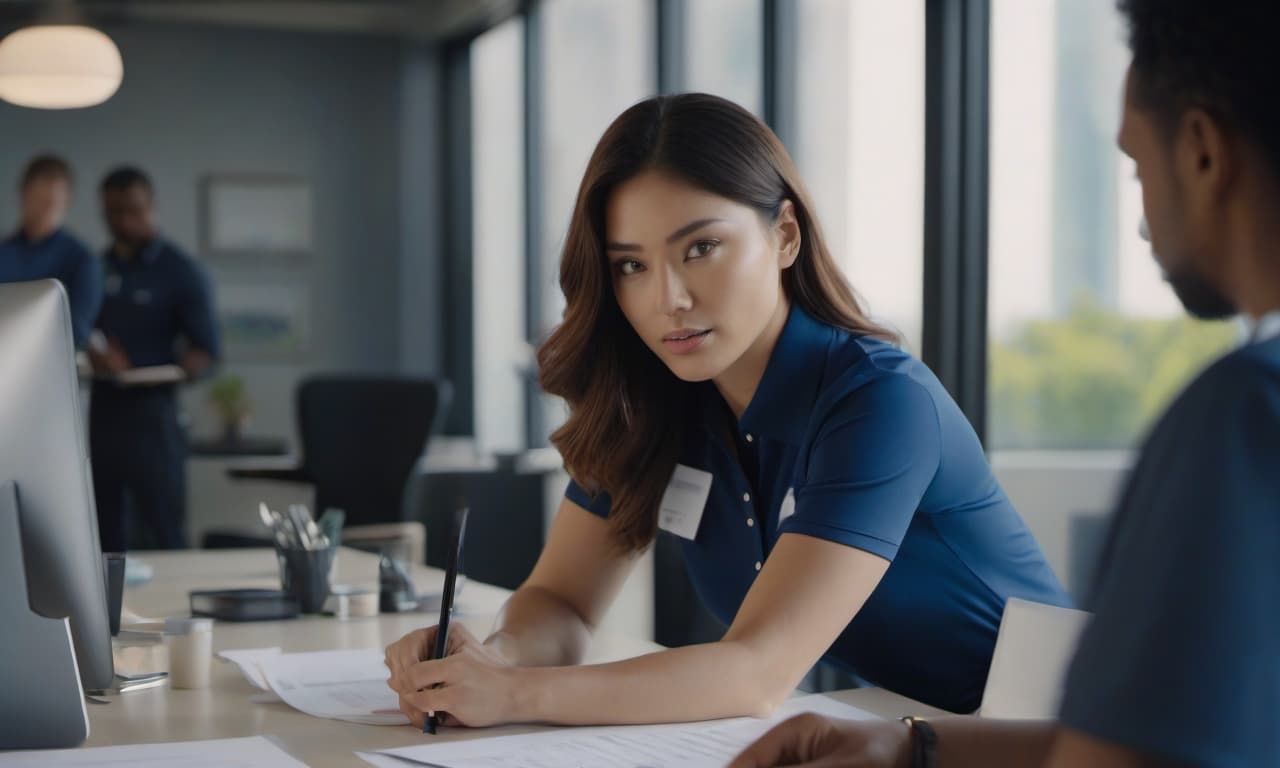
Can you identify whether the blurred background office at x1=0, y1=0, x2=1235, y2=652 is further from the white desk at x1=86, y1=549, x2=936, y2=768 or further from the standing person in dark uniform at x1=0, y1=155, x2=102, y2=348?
the standing person in dark uniform at x1=0, y1=155, x2=102, y2=348

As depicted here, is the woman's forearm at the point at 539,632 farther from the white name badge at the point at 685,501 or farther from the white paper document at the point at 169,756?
the white paper document at the point at 169,756

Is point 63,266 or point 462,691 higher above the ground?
point 63,266

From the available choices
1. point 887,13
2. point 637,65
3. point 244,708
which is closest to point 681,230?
point 244,708

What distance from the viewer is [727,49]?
4.58 m

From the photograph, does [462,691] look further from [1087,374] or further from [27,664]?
[1087,374]

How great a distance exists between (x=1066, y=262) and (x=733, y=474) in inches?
59.4

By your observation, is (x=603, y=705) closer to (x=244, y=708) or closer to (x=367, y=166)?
(x=244, y=708)

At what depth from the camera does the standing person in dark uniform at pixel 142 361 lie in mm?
5051

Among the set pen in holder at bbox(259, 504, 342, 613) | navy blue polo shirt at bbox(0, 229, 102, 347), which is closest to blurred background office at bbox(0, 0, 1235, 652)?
pen in holder at bbox(259, 504, 342, 613)

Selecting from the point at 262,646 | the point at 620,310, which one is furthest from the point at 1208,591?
the point at 262,646

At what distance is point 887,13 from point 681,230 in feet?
7.22

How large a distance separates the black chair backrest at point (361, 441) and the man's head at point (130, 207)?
1.25 meters

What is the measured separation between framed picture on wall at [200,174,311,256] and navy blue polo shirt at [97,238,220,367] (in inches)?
81.2

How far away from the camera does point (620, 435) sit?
1824 millimetres
